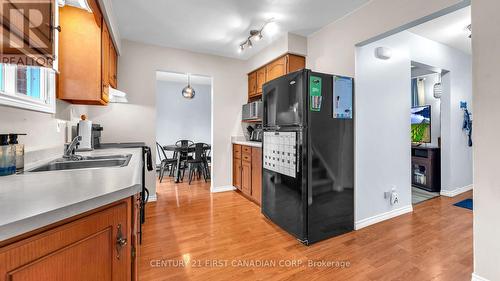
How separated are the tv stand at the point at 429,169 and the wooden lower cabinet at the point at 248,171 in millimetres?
3133

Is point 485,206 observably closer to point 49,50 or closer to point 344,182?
point 344,182

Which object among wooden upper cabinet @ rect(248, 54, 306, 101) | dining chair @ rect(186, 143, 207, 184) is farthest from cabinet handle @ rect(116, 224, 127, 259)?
dining chair @ rect(186, 143, 207, 184)

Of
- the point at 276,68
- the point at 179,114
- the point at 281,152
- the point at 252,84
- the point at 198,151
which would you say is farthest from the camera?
the point at 179,114

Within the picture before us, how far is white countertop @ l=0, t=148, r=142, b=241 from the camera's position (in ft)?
1.69

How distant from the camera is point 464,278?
1.54 m

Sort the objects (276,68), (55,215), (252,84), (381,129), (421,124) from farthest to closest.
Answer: (421,124)
(252,84)
(276,68)
(381,129)
(55,215)

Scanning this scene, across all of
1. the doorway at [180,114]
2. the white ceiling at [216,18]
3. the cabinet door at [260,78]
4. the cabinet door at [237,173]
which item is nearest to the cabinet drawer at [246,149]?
the cabinet door at [237,173]

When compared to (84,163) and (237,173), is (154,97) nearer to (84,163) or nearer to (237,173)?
(237,173)

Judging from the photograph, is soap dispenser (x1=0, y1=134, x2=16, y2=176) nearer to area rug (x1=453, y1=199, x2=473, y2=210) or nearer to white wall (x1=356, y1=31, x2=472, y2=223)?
white wall (x1=356, y1=31, x2=472, y2=223)

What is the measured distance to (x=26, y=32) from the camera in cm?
90

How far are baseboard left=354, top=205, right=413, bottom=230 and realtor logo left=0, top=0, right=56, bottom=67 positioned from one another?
2928 millimetres

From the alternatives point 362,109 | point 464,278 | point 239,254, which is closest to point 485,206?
point 464,278

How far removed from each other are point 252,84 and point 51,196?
353 centimetres

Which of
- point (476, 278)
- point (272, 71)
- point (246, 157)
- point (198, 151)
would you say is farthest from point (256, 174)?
point (476, 278)
